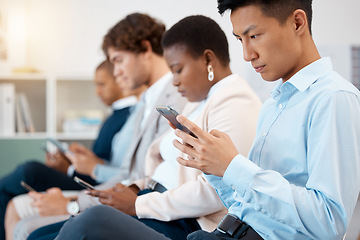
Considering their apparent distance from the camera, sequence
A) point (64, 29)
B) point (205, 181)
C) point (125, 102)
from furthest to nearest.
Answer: point (64, 29) < point (125, 102) < point (205, 181)

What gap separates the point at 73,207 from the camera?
1709 millimetres

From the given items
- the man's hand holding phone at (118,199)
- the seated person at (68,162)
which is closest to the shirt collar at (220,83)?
the man's hand holding phone at (118,199)

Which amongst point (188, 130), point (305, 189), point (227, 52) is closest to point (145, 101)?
point (227, 52)

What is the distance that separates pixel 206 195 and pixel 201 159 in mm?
354

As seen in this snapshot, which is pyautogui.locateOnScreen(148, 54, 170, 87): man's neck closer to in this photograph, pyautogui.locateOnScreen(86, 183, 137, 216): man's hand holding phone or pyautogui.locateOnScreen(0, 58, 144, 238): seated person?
pyautogui.locateOnScreen(0, 58, 144, 238): seated person

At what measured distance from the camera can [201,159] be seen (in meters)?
0.89

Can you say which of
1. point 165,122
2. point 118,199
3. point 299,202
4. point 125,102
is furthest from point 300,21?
point 125,102

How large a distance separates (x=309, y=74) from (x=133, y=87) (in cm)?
116

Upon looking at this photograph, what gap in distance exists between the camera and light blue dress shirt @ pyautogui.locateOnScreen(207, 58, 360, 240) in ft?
2.69

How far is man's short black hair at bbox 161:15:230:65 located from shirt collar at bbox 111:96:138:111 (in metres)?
1.25

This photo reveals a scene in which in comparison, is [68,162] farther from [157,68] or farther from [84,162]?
[157,68]

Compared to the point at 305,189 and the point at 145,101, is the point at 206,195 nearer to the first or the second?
the point at 305,189

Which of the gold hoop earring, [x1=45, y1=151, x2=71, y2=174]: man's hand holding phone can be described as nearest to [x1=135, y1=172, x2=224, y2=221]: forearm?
the gold hoop earring

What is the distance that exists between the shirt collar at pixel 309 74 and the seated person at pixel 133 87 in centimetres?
80
